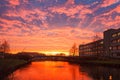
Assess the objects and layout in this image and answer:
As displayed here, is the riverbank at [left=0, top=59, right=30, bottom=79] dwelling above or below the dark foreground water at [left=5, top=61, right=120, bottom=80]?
above

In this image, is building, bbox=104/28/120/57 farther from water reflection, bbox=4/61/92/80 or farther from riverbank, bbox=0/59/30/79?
water reflection, bbox=4/61/92/80

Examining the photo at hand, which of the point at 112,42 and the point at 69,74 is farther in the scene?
the point at 112,42

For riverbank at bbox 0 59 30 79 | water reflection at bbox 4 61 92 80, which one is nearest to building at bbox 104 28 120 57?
riverbank at bbox 0 59 30 79

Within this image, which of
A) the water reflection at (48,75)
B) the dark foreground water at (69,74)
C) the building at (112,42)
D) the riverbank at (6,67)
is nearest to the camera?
the dark foreground water at (69,74)

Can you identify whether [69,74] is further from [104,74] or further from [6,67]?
[6,67]

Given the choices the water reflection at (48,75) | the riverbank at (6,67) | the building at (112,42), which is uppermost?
the building at (112,42)

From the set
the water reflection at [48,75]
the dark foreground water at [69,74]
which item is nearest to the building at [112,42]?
the dark foreground water at [69,74]

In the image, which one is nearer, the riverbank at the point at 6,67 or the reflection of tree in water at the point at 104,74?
the reflection of tree in water at the point at 104,74

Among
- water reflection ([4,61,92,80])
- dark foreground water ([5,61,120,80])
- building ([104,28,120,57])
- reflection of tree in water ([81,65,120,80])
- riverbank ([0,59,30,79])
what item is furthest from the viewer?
building ([104,28,120,57])

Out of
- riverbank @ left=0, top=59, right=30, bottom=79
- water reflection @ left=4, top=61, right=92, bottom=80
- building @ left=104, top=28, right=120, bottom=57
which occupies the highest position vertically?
building @ left=104, top=28, right=120, bottom=57

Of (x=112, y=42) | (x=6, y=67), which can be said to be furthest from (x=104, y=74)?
(x=112, y=42)

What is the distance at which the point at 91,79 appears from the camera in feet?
145

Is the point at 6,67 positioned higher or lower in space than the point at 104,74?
higher

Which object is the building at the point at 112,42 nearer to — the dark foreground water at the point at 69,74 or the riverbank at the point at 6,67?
the riverbank at the point at 6,67
